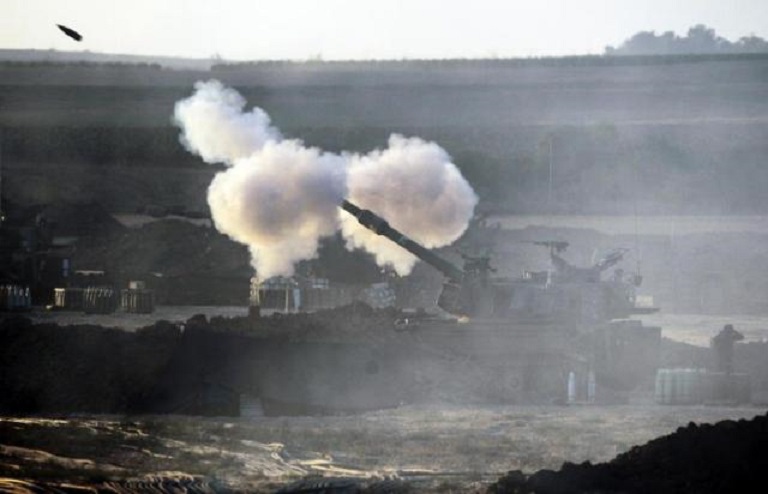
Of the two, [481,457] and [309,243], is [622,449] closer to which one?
[481,457]

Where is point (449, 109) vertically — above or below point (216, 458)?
above

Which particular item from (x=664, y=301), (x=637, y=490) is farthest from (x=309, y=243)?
(x=637, y=490)

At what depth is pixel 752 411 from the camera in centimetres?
3450

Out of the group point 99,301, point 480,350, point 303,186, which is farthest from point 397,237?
point 99,301

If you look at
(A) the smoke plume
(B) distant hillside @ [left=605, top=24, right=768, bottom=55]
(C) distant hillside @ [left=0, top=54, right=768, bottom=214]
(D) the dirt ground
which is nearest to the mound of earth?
(D) the dirt ground

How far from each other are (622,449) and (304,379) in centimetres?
913

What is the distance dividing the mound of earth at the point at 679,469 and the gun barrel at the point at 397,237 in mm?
14894

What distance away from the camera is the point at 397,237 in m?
39.0

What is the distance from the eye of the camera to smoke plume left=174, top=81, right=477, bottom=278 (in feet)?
138

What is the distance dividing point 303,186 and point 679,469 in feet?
66.2

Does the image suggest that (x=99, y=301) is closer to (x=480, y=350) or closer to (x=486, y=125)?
(x=480, y=350)

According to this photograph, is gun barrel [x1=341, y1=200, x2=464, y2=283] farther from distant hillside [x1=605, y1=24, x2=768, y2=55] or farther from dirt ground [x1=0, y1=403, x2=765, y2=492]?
distant hillside [x1=605, y1=24, x2=768, y2=55]

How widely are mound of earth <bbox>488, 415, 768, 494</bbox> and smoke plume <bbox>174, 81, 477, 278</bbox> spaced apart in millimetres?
18950

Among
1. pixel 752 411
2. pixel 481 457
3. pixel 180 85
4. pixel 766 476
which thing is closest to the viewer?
pixel 766 476
